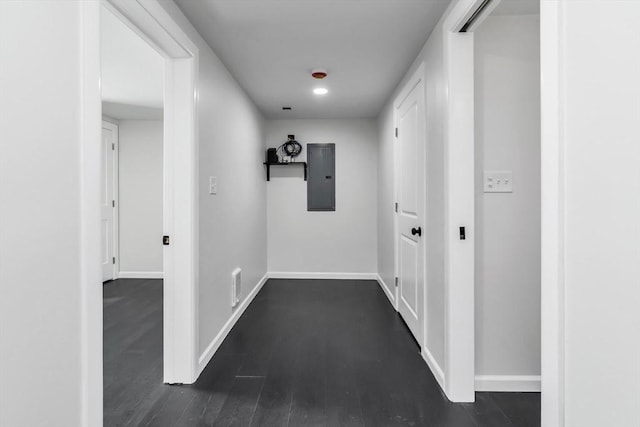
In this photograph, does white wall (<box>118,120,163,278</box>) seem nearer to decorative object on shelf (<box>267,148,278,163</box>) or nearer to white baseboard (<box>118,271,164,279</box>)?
white baseboard (<box>118,271,164,279</box>)

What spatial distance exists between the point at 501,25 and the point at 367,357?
90.9 inches

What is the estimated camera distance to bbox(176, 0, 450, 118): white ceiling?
1.98 m

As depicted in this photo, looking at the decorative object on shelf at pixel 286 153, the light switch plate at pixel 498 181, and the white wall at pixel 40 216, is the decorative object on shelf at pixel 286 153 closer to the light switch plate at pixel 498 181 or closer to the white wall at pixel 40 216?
the light switch plate at pixel 498 181

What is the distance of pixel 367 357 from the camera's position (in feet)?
8.09

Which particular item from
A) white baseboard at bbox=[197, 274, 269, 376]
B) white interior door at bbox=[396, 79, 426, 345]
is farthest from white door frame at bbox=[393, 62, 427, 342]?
white baseboard at bbox=[197, 274, 269, 376]

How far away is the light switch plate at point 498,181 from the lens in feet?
6.49

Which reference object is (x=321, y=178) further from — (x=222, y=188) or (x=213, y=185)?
(x=213, y=185)

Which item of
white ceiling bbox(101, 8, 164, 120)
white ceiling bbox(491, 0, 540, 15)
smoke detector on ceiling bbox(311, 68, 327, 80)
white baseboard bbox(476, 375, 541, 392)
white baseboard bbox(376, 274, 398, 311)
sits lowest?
white baseboard bbox(476, 375, 541, 392)

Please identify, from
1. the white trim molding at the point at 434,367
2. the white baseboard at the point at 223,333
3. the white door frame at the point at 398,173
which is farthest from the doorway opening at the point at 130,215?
the white door frame at the point at 398,173

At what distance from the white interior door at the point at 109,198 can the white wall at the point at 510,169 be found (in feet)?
15.6
